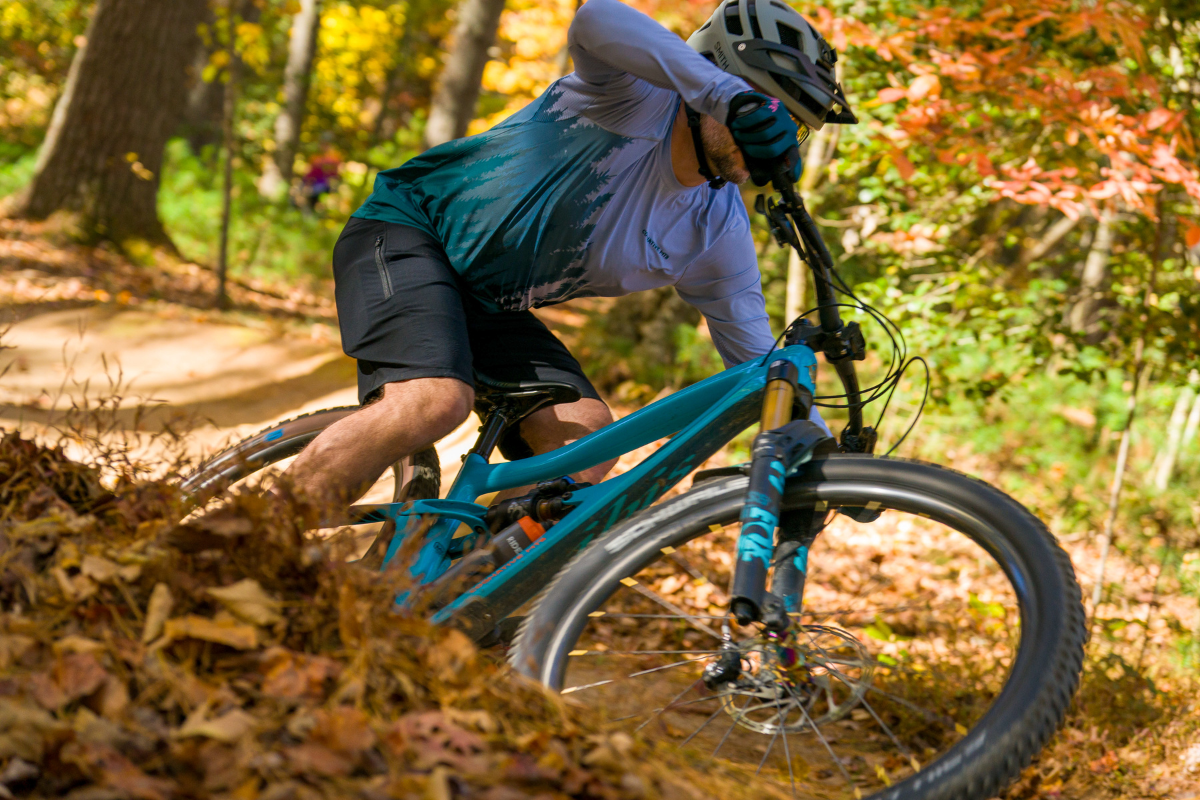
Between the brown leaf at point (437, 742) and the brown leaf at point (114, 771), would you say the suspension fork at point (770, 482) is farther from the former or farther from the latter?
the brown leaf at point (114, 771)

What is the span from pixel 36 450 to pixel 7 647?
2.37 ft

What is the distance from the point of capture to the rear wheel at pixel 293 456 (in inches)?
102

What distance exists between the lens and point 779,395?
2217mm

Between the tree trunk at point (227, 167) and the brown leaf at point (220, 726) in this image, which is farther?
the tree trunk at point (227, 167)

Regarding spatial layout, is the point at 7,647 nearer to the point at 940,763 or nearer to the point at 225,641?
the point at 225,641

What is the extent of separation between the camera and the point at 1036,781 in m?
2.81

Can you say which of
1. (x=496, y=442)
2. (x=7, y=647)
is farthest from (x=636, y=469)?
(x=7, y=647)

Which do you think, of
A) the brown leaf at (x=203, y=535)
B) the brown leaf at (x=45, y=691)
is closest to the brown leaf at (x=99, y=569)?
the brown leaf at (x=203, y=535)

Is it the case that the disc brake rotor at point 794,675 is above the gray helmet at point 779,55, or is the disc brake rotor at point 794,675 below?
below

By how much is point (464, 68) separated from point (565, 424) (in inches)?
330

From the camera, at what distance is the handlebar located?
224cm

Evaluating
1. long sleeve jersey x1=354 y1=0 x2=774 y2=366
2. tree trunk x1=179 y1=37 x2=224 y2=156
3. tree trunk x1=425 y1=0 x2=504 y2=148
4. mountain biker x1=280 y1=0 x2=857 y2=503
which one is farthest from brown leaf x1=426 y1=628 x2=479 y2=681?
tree trunk x1=179 y1=37 x2=224 y2=156

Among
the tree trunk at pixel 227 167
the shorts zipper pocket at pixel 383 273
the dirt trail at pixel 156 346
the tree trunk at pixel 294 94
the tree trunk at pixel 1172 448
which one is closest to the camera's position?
the shorts zipper pocket at pixel 383 273

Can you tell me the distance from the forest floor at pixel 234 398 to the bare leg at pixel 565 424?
3.25ft
